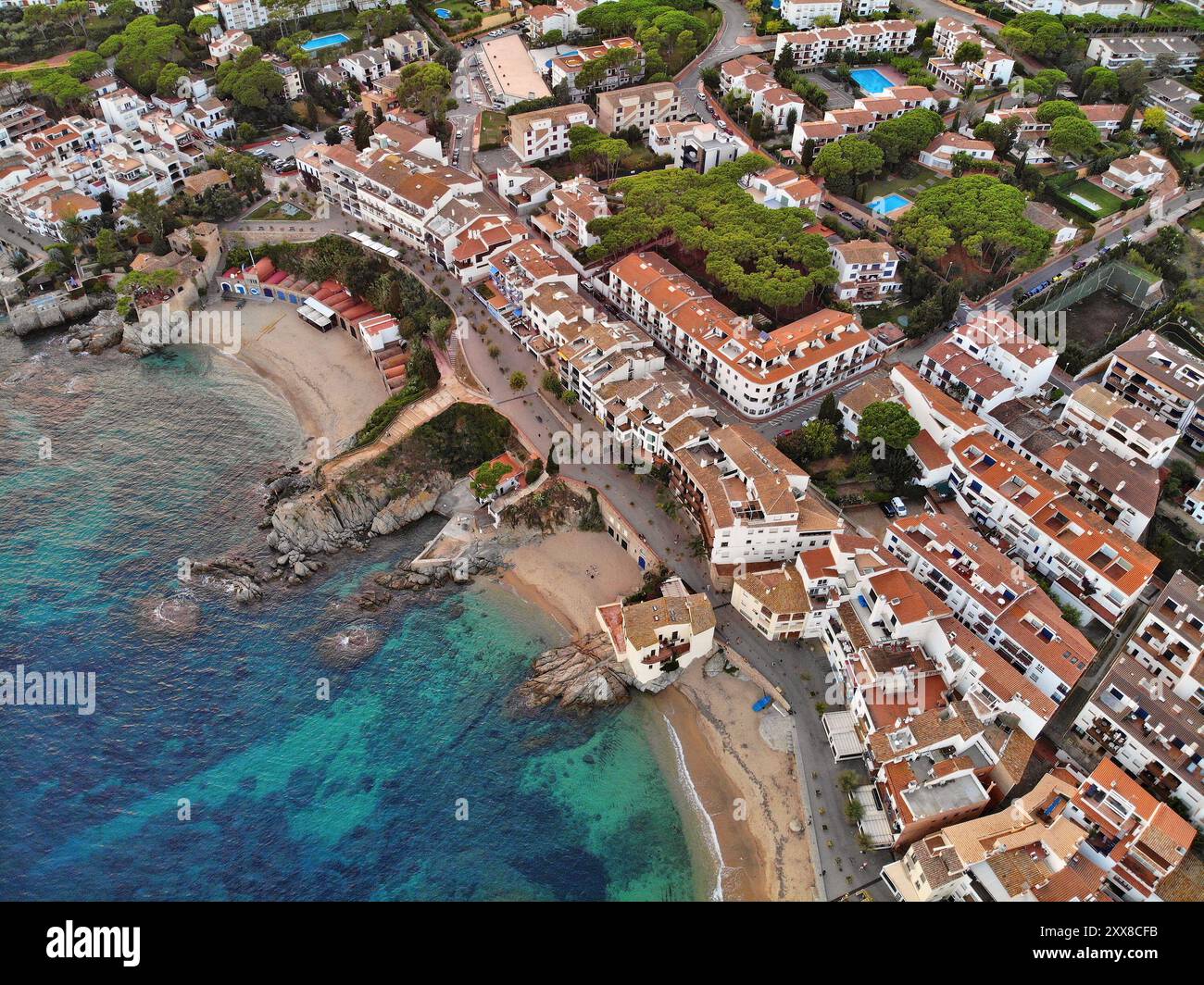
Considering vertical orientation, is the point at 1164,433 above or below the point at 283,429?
above

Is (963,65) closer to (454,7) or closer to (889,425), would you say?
(889,425)

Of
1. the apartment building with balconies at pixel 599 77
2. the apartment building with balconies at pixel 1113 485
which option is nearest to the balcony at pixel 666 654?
the apartment building with balconies at pixel 1113 485

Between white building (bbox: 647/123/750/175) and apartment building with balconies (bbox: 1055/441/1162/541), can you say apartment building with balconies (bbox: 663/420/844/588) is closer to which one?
apartment building with balconies (bbox: 1055/441/1162/541)

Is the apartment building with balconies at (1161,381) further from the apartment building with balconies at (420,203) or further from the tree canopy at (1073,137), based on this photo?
the apartment building with balconies at (420,203)

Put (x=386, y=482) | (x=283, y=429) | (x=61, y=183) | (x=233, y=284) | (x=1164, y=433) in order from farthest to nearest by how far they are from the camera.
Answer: (x=61, y=183) → (x=233, y=284) → (x=283, y=429) → (x=386, y=482) → (x=1164, y=433)

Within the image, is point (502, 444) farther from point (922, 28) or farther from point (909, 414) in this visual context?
point (922, 28)

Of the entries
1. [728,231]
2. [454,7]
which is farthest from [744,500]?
[454,7]

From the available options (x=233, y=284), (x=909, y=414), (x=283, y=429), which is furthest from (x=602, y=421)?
(x=233, y=284)
